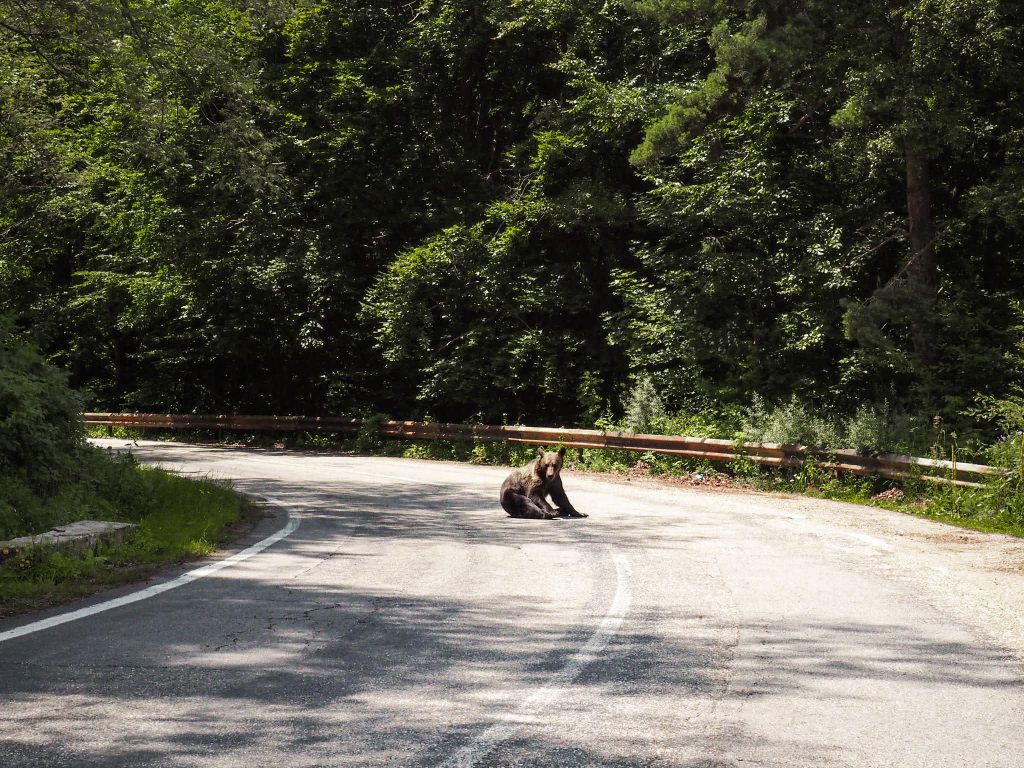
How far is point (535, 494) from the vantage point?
Answer: 45.3 ft

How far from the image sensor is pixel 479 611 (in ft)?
24.8

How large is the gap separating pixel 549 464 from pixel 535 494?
591 millimetres

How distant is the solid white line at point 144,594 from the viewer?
6871 mm

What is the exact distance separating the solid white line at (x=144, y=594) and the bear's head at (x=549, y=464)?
3548mm

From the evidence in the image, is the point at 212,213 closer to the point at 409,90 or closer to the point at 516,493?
the point at 409,90

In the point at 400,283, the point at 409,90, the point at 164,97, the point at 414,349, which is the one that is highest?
the point at 409,90

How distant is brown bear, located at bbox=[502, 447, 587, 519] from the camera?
13648 millimetres

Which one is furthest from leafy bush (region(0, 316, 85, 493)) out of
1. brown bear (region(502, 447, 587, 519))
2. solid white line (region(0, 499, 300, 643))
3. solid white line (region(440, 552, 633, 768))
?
solid white line (region(440, 552, 633, 768))

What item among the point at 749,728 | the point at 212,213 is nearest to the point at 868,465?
the point at 749,728

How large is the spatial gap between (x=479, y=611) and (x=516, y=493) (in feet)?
20.4

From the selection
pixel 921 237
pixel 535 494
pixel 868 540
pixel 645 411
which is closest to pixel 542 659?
pixel 868 540

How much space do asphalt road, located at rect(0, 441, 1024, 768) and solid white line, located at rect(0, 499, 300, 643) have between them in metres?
0.08

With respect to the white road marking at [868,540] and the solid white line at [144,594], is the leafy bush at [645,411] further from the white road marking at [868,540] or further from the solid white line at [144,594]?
the solid white line at [144,594]

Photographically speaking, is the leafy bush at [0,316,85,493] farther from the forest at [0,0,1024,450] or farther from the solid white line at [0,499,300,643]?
the solid white line at [0,499,300,643]
